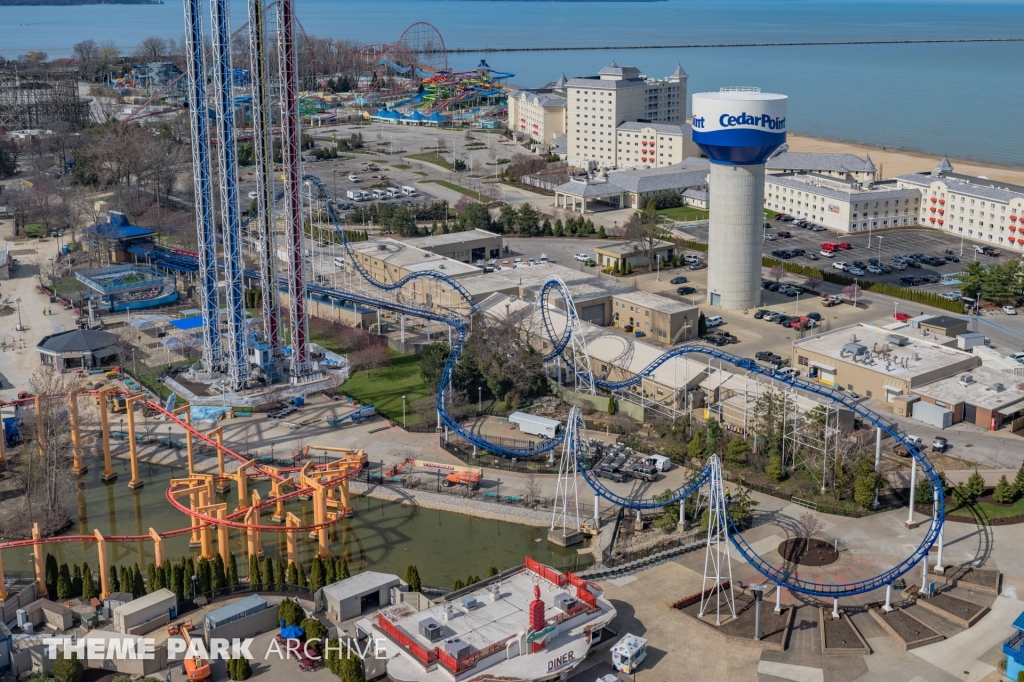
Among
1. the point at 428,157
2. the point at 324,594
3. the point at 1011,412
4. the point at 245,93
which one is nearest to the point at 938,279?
the point at 1011,412

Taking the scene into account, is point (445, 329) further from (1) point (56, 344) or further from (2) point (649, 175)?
(2) point (649, 175)

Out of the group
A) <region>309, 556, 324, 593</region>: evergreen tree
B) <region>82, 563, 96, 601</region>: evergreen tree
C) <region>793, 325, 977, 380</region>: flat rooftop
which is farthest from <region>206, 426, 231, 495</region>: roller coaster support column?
<region>793, 325, 977, 380</region>: flat rooftop

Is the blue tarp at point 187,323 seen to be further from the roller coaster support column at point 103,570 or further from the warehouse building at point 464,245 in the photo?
the roller coaster support column at point 103,570

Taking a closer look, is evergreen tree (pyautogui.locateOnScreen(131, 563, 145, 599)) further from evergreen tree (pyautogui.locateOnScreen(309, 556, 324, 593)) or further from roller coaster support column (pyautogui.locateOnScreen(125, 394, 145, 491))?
roller coaster support column (pyautogui.locateOnScreen(125, 394, 145, 491))

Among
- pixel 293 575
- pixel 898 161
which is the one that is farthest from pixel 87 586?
pixel 898 161

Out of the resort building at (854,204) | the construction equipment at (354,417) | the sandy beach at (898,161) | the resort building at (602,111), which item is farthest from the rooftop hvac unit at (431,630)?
the sandy beach at (898,161)

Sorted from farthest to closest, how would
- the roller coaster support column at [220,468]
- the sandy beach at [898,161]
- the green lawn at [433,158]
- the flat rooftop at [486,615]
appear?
the green lawn at [433,158]
the sandy beach at [898,161]
the roller coaster support column at [220,468]
the flat rooftop at [486,615]
